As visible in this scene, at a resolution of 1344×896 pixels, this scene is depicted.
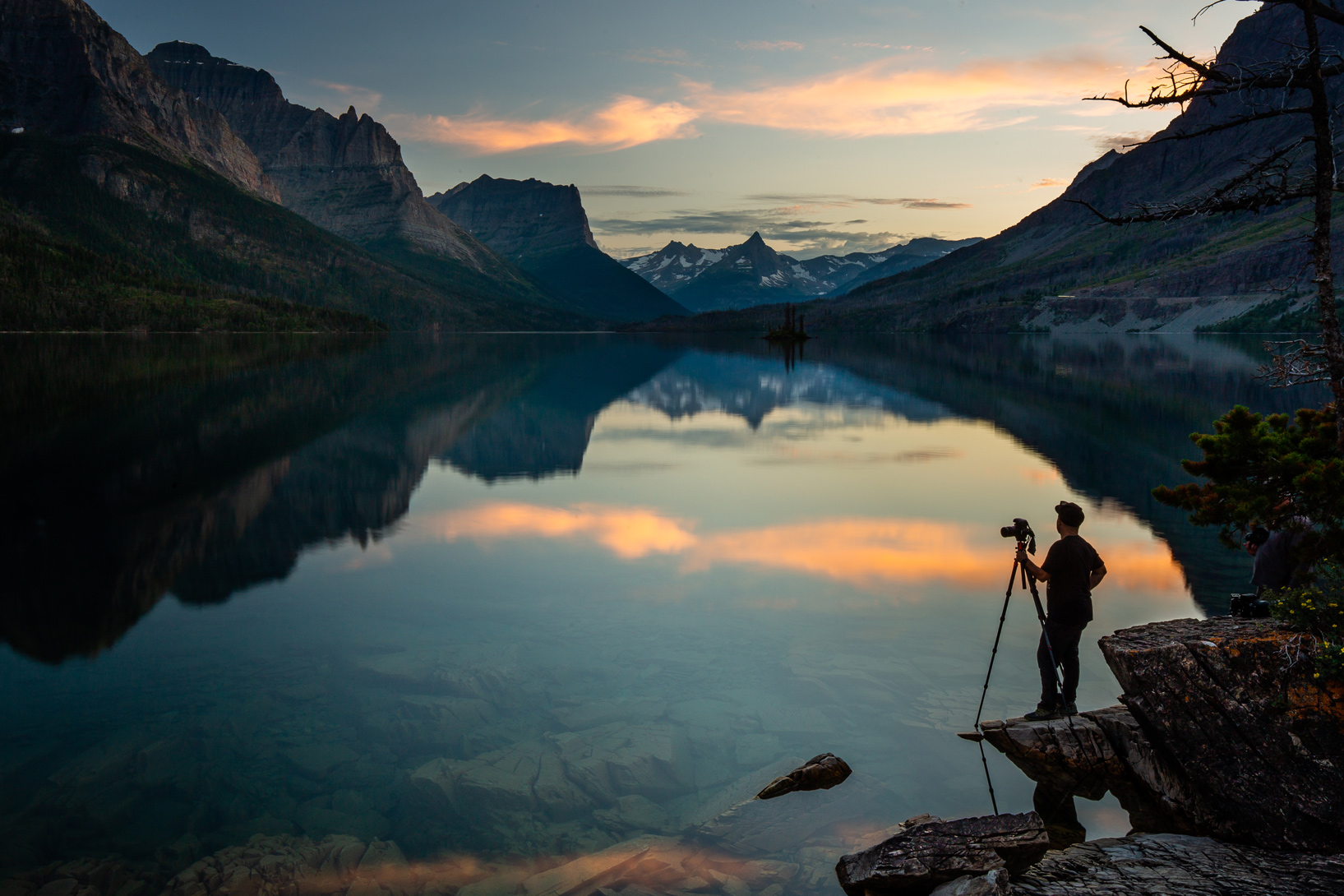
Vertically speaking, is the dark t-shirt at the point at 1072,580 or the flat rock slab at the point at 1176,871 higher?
the dark t-shirt at the point at 1072,580

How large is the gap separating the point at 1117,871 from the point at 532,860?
19.5 ft

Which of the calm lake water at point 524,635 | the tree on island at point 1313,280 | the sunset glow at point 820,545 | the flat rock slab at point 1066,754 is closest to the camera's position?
the calm lake water at point 524,635

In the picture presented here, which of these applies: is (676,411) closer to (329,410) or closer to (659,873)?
(329,410)

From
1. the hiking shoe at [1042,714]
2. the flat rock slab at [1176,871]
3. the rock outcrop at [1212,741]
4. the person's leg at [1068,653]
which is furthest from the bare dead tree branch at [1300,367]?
the flat rock slab at [1176,871]

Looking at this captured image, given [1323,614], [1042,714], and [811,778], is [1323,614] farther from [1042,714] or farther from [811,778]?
[811,778]

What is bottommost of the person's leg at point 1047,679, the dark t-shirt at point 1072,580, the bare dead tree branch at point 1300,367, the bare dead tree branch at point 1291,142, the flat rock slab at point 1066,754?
the flat rock slab at point 1066,754

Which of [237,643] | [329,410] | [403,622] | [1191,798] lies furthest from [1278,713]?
[329,410]

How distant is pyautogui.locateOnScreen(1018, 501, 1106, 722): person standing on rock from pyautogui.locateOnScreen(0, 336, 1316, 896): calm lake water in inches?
26.0

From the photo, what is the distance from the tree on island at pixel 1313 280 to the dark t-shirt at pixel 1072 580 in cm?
320

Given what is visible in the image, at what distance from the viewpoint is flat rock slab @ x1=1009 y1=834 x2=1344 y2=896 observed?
7957 millimetres

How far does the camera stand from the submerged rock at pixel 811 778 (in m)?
10.4

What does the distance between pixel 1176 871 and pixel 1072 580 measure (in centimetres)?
459

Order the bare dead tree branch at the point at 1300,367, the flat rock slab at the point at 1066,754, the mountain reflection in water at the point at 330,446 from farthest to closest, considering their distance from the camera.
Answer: the mountain reflection in water at the point at 330,446 → the bare dead tree branch at the point at 1300,367 → the flat rock slab at the point at 1066,754

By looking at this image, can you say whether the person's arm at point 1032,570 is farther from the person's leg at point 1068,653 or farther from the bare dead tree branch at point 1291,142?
the bare dead tree branch at point 1291,142
